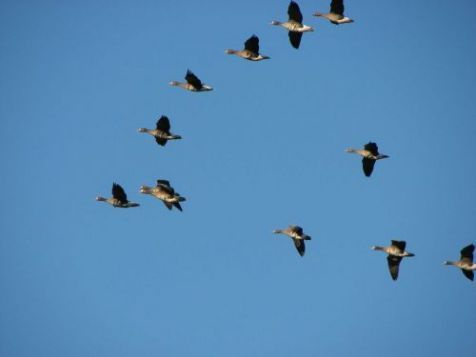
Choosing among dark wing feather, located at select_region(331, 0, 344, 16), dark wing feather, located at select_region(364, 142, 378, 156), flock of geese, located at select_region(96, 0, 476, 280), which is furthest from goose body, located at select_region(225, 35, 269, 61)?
dark wing feather, located at select_region(364, 142, 378, 156)

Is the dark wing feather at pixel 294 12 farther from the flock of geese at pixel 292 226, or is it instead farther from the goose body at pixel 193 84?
the goose body at pixel 193 84

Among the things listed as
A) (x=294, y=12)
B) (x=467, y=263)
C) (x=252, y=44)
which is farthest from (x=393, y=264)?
(x=294, y=12)

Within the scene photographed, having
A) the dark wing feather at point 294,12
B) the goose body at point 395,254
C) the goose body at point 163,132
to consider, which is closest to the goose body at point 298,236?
the goose body at point 395,254

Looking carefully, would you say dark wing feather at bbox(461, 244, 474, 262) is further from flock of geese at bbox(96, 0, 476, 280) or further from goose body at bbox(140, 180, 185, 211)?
goose body at bbox(140, 180, 185, 211)

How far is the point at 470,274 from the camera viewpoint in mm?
86938

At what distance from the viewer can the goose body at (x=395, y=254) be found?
87.6m

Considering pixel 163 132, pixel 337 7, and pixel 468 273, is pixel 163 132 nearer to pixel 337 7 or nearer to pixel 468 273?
pixel 337 7

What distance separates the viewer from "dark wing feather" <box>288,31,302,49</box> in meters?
87.1

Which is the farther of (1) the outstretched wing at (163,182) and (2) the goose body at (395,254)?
(1) the outstretched wing at (163,182)

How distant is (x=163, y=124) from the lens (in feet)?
290

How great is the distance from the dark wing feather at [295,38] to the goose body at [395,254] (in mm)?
10664

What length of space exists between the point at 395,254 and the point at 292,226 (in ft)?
17.1

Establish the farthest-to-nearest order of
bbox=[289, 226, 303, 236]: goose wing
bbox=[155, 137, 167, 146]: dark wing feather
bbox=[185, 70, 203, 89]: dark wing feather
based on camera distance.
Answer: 1. bbox=[155, 137, 167, 146]: dark wing feather
2. bbox=[289, 226, 303, 236]: goose wing
3. bbox=[185, 70, 203, 89]: dark wing feather

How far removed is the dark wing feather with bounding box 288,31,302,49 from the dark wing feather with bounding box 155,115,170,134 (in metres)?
7.22
